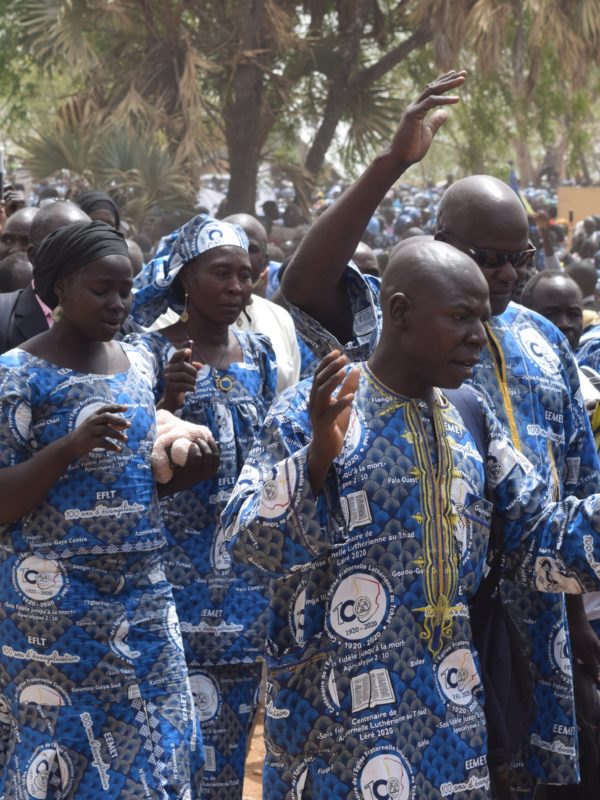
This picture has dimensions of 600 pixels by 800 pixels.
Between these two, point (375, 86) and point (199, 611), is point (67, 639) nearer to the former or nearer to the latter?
point (199, 611)

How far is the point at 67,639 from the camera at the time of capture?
12.6 feet

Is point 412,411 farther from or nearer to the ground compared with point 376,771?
farther from the ground

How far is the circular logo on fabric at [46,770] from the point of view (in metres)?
3.82

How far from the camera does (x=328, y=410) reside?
2.67 metres

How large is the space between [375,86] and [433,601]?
16023 mm

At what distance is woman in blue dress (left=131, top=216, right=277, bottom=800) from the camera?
480 cm

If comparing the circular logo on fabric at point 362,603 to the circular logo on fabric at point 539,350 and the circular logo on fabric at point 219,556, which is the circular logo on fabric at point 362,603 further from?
the circular logo on fabric at point 219,556

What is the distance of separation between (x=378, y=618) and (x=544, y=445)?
951 mm

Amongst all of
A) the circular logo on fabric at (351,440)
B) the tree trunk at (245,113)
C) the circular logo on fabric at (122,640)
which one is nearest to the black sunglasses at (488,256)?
the circular logo on fabric at (351,440)

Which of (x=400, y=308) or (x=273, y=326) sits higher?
(x=273, y=326)

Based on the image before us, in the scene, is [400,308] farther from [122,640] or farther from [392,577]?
[122,640]

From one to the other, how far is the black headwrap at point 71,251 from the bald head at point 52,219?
1.45 meters

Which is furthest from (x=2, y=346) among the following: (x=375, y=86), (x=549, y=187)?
(x=549, y=187)

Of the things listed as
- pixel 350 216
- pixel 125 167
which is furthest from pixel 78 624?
pixel 125 167
